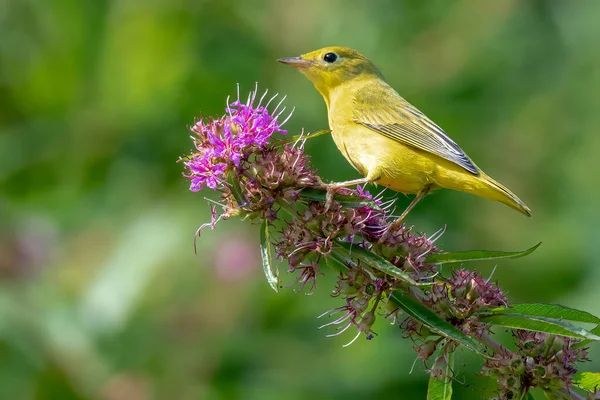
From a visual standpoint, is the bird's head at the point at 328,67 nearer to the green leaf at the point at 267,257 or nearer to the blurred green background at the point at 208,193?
the blurred green background at the point at 208,193

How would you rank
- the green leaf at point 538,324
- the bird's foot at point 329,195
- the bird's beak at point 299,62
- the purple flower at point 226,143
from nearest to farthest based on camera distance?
the green leaf at point 538,324 < the bird's foot at point 329,195 < the purple flower at point 226,143 < the bird's beak at point 299,62

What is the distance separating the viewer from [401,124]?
552cm

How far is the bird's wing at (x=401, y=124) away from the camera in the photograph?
502 centimetres

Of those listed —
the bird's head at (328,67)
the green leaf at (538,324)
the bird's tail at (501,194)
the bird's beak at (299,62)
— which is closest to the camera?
the green leaf at (538,324)

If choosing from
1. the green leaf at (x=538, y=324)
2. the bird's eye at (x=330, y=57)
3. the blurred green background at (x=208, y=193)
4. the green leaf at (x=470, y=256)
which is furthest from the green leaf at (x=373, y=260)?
the bird's eye at (x=330, y=57)

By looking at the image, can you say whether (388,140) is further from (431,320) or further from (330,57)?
(431,320)

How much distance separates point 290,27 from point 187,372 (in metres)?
3.86

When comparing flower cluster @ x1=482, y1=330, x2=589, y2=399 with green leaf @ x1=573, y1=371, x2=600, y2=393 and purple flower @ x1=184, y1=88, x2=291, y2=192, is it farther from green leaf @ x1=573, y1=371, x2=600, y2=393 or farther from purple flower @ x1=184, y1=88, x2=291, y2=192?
purple flower @ x1=184, y1=88, x2=291, y2=192

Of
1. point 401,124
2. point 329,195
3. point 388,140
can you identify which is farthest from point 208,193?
point 329,195

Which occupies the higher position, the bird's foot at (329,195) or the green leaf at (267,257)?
the bird's foot at (329,195)

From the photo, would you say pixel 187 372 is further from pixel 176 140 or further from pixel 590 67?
pixel 590 67

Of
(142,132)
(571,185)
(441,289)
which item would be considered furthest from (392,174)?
(571,185)

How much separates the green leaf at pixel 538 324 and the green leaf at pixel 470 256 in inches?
9.2

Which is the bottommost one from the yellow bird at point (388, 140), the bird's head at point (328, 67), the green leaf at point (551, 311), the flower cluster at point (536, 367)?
the flower cluster at point (536, 367)
